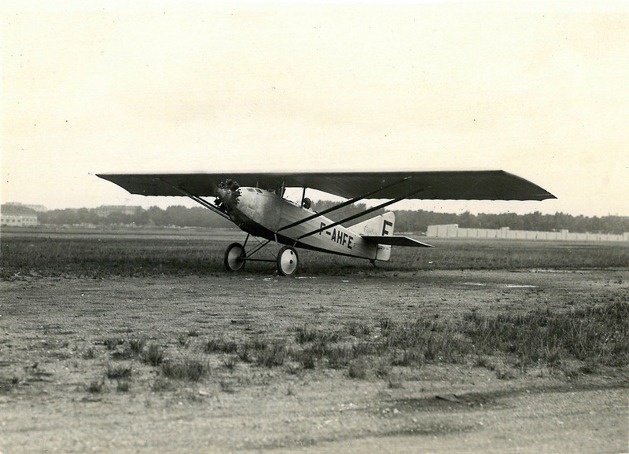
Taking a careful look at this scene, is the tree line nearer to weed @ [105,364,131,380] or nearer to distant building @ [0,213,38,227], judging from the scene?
distant building @ [0,213,38,227]

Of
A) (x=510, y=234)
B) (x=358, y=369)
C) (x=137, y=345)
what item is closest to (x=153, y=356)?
(x=137, y=345)

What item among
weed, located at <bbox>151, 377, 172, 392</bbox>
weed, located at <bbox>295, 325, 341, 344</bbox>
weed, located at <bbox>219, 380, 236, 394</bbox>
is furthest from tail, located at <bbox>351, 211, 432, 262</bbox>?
weed, located at <bbox>151, 377, 172, 392</bbox>

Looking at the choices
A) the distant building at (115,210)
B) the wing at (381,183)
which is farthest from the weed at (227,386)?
the distant building at (115,210)

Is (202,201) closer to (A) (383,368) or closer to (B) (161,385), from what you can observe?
(A) (383,368)

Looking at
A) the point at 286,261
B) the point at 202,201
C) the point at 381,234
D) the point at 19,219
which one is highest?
the point at 202,201

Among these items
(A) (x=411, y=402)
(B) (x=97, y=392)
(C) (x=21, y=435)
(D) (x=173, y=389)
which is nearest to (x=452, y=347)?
(A) (x=411, y=402)

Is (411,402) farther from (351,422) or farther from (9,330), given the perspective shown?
(9,330)

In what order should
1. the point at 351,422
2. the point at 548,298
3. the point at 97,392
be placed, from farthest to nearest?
the point at 548,298
the point at 97,392
the point at 351,422

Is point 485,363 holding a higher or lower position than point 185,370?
higher
